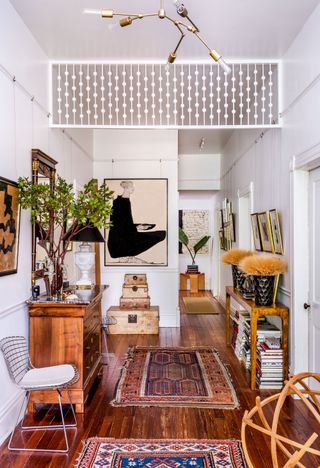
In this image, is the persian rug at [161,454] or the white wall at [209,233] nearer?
the persian rug at [161,454]

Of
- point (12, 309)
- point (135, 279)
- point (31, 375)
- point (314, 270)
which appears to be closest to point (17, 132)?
point (12, 309)

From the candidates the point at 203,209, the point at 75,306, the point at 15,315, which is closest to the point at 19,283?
the point at 15,315

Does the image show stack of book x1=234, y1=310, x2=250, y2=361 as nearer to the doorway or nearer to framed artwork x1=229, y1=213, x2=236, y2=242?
the doorway

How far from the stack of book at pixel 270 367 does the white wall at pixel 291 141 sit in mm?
123

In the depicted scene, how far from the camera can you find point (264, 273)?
3.65 meters

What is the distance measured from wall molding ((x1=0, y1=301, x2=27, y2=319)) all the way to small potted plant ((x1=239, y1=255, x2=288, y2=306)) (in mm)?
2135

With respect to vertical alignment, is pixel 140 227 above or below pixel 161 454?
above

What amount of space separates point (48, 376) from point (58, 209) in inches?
53.4

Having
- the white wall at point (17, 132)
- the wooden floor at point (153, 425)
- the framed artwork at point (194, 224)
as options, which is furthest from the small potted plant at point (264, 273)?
the framed artwork at point (194, 224)

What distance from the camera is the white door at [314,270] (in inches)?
128

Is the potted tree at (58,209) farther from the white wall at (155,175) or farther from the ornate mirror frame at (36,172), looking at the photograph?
the white wall at (155,175)

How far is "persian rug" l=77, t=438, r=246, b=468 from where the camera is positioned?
241 cm

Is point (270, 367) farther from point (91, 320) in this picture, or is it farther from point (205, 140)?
point (205, 140)

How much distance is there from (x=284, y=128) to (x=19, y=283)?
2.96m
